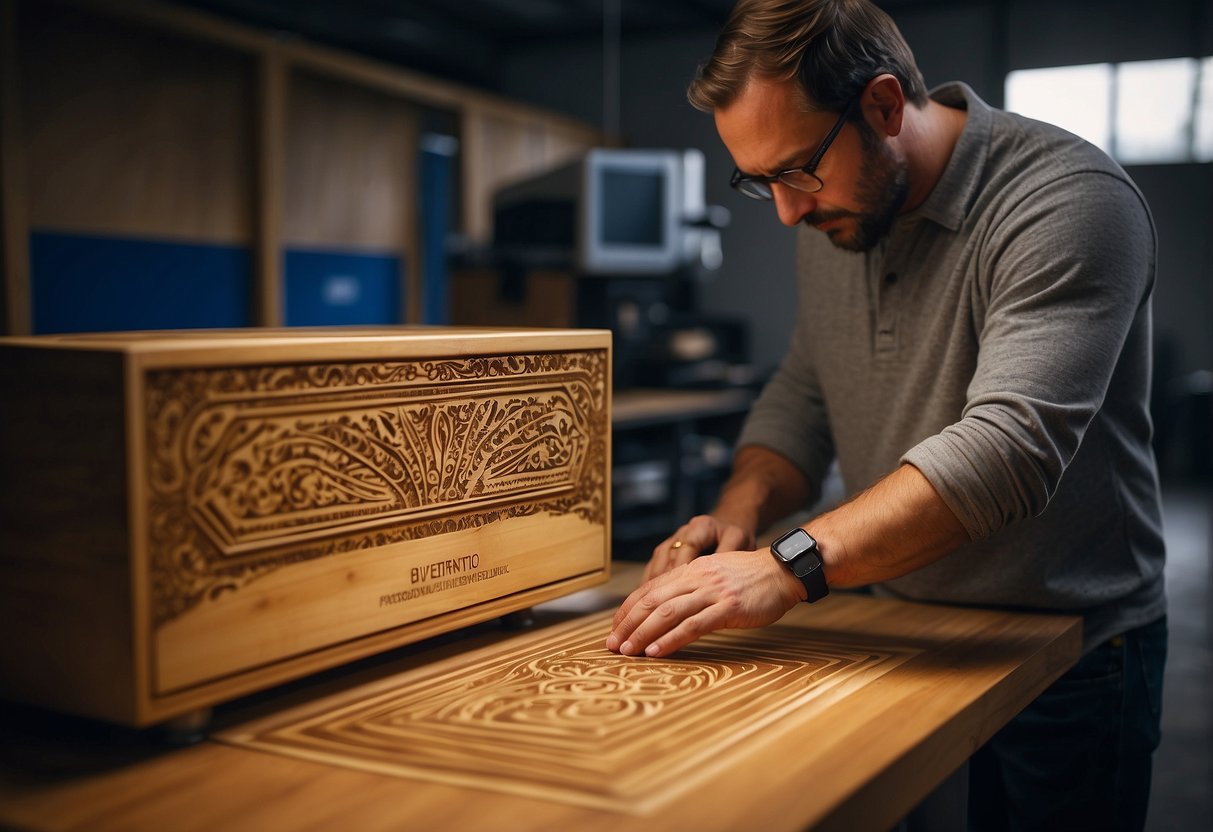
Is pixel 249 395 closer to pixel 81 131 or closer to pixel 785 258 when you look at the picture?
pixel 81 131

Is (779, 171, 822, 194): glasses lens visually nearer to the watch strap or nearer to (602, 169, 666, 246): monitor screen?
the watch strap

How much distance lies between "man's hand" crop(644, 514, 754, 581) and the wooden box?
0.23 m

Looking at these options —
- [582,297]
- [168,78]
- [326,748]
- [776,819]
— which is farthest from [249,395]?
[582,297]

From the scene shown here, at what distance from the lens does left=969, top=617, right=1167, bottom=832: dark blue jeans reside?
124 centimetres

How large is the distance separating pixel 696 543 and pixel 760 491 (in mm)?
212

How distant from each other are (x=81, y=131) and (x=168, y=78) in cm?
36

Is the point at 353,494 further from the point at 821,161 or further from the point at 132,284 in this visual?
the point at 132,284

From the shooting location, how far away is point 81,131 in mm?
3025

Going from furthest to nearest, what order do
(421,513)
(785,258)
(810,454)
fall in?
(785,258), (810,454), (421,513)

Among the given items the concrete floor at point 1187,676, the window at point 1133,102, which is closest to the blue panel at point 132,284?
the concrete floor at point 1187,676

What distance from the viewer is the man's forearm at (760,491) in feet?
4.31

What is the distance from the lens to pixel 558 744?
0.74 metres

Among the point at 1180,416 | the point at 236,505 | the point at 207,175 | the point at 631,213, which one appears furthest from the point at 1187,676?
the point at 236,505

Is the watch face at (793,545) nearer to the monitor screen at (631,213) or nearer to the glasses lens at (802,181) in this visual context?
the glasses lens at (802,181)
